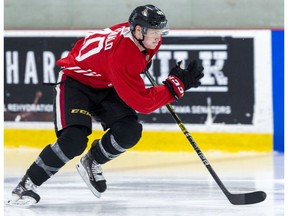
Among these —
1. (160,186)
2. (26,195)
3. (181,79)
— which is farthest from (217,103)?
(26,195)

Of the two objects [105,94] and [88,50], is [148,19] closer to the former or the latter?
[88,50]

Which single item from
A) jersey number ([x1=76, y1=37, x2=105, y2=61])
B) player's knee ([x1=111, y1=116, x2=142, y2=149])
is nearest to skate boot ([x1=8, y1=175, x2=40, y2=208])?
player's knee ([x1=111, y1=116, x2=142, y2=149])

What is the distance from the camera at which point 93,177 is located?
425 centimetres

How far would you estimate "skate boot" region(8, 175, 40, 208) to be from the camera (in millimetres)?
4062

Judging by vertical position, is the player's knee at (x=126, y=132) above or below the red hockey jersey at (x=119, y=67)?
below

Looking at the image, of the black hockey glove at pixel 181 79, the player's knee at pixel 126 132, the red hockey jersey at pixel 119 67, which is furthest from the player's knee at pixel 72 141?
the black hockey glove at pixel 181 79

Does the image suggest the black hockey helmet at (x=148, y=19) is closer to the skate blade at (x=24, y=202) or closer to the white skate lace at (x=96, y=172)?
the white skate lace at (x=96, y=172)

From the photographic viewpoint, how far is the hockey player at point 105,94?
150 inches

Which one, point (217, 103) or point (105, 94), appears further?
point (217, 103)

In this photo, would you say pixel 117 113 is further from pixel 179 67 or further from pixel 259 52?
pixel 259 52

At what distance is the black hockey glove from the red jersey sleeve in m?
0.07

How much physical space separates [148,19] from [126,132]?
22.6 inches

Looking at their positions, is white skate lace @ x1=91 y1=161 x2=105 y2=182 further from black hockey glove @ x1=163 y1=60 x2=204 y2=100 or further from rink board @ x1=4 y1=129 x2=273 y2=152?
rink board @ x1=4 y1=129 x2=273 y2=152

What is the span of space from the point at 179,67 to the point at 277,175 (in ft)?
4.70
